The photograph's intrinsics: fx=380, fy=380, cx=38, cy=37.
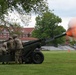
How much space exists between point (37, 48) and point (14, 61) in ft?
5.77

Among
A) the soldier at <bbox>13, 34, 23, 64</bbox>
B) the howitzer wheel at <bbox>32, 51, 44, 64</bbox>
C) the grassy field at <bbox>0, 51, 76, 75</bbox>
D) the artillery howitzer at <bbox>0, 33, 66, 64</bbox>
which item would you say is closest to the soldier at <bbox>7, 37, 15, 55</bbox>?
the soldier at <bbox>13, 34, 23, 64</bbox>

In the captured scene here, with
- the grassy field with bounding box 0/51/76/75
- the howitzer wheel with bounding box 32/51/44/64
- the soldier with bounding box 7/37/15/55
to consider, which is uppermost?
the soldier with bounding box 7/37/15/55

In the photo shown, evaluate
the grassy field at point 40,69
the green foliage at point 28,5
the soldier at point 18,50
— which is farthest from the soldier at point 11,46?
the green foliage at point 28,5

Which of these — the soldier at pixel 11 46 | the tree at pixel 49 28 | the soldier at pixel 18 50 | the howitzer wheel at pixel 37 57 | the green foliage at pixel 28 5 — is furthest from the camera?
the tree at pixel 49 28

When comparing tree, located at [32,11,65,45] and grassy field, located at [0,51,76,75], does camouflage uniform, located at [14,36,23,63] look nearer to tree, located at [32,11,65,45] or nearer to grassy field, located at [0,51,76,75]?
grassy field, located at [0,51,76,75]

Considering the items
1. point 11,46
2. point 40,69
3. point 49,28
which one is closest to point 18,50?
point 11,46

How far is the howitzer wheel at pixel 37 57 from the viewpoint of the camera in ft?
74.6

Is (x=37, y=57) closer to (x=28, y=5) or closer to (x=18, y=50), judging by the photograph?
(x=18, y=50)

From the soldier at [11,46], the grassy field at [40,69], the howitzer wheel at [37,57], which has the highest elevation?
the soldier at [11,46]

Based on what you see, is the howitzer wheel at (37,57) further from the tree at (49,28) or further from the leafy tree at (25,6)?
the tree at (49,28)

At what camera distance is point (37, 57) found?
2281 cm

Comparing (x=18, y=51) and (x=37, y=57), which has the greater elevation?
(x=18, y=51)

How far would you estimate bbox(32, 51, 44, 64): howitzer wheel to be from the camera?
22.7 meters

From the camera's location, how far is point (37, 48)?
23.4m
